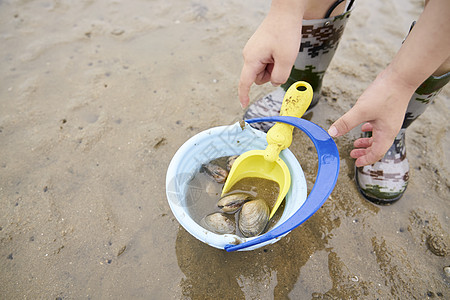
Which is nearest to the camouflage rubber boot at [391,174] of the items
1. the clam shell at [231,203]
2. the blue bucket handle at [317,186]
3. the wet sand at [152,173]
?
the wet sand at [152,173]

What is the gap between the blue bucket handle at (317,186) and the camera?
1.00 metres

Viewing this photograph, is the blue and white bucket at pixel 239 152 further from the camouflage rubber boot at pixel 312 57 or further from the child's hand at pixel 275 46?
the camouflage rubber boot at pixel 312 57

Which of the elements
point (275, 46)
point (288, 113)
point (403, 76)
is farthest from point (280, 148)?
point (403, 76)

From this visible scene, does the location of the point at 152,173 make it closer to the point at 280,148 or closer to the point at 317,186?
the point at 280,148

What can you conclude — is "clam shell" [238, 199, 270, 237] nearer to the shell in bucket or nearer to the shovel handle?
the shell in bucket

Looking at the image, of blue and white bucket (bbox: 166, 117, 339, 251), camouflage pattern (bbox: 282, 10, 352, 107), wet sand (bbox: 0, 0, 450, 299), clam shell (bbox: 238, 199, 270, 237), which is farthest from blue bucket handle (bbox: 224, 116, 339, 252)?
camouflage pattern (bbox: 282, 10, 352, 107)

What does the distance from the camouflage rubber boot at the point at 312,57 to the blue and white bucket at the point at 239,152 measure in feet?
1.19

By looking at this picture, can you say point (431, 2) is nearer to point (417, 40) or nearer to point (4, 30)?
point (417, 40)

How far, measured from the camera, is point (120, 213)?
1.51 m

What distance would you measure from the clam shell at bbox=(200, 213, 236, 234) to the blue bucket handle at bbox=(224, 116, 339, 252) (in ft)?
0.79

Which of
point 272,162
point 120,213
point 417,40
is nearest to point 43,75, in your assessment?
point 120,213

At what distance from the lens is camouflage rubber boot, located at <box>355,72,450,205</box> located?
1538mm

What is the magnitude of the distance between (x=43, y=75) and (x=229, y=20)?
1637 mm

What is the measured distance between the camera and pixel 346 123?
1.10m
